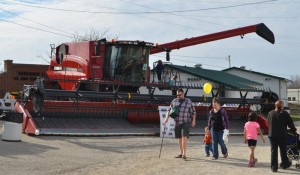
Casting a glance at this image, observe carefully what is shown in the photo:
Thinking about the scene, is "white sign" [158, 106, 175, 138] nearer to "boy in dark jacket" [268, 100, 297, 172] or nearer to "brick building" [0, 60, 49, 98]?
"boy in dark jacket" [268, 100, 297, 172]

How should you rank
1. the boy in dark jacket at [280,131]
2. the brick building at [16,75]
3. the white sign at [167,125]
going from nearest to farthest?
1. the boy in dark jacket at [280,131]
2. the white sign at [167,125]
3. the brick building at [16,75]

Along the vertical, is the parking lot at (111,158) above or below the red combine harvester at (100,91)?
below

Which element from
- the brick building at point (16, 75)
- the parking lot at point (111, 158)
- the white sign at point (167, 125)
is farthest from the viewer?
the brick building at point (16, 75)

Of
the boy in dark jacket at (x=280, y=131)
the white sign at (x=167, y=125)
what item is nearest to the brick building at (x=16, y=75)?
the white sign at (x=167, y=125)

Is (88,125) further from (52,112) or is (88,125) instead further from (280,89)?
(280,89)

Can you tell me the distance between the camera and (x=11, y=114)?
13.8 metres

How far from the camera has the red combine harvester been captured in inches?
564

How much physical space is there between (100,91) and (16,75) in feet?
61.9

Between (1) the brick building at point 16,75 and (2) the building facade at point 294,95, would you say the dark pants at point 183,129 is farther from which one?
(2) the building facade at point 294,95

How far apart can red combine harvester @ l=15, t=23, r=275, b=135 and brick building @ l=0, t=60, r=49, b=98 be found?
1355cm

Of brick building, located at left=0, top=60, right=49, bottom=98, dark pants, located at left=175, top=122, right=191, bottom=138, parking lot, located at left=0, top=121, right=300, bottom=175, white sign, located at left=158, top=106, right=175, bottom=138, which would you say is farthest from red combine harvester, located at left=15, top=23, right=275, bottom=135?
brick building, located at left=0, top=60, right=49, bottom=98

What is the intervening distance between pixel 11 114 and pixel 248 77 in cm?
4245

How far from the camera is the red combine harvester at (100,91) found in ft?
47.0

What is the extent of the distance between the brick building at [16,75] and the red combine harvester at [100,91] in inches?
533
